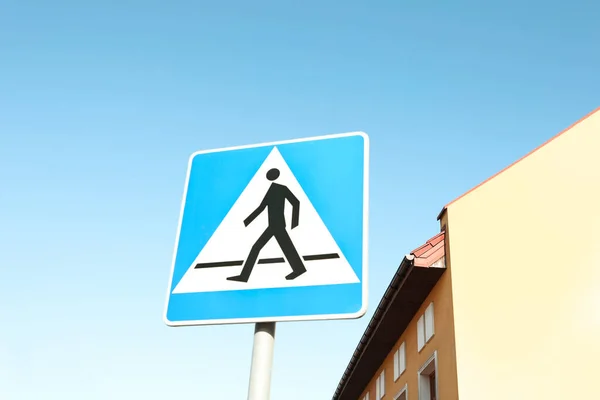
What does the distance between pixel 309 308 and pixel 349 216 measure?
16.2 inches

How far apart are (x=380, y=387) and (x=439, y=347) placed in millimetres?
9345

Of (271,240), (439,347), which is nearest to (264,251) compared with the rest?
(271,240)

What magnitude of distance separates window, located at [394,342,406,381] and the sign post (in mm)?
19680

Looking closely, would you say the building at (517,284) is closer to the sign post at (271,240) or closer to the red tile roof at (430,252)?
the red tile roof at (430,252)

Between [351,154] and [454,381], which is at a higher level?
[454,381]

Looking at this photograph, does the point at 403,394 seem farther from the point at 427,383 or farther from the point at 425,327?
the point at 425,327

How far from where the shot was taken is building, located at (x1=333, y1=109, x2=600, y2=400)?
15.6 m

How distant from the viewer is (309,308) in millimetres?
2447

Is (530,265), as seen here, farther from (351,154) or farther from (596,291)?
(351,154)

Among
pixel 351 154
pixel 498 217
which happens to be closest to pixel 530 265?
pixel 498 217

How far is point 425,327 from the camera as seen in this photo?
1892 centimetres

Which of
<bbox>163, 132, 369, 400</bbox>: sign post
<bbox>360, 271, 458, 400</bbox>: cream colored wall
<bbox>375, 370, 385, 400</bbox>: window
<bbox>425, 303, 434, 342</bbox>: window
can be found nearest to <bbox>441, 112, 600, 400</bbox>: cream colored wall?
<bbox>360, 271, 458, 400</bbox>: cream colored wall

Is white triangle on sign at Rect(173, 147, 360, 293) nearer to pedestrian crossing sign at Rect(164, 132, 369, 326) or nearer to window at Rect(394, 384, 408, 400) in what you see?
pedestrian crossing sign at Rect(164, 132, 369, 326)

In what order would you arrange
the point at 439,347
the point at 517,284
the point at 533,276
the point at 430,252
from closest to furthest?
1. the point at 517,284
2. the point at 533,276
3. the point at 439,347
4. the point at 430,252
